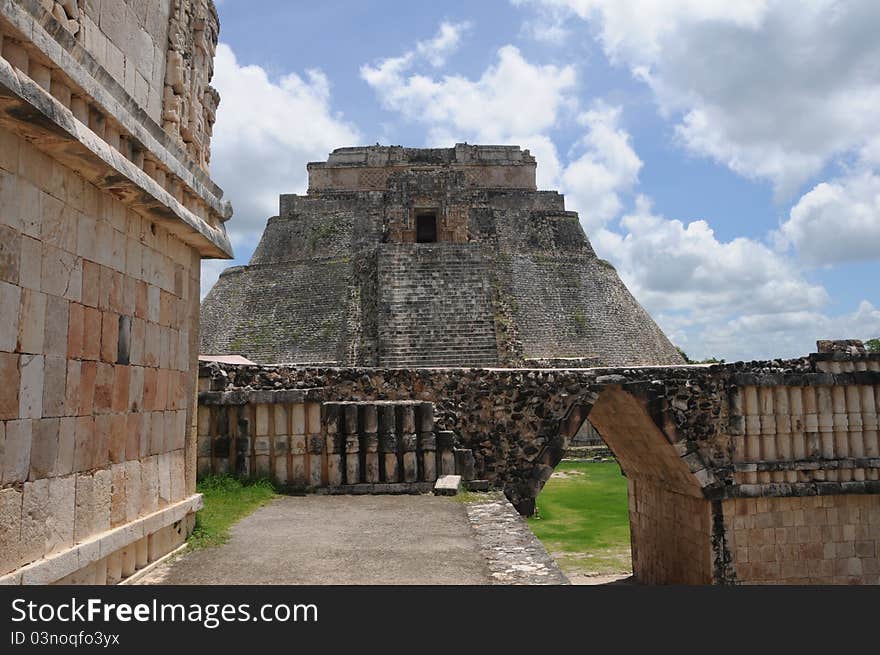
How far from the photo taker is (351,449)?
770cm

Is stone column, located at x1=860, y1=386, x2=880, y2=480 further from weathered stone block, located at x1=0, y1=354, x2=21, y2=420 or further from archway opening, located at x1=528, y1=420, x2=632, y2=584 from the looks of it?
weathered stone block, located at x1=0, y1=354, x2=21, y2=420

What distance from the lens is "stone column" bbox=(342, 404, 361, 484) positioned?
7.68 meters

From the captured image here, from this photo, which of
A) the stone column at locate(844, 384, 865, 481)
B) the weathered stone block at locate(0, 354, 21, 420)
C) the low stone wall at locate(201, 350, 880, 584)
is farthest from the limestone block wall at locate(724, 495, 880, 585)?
the weathered stone block at locate(0, 354, 21, 420)

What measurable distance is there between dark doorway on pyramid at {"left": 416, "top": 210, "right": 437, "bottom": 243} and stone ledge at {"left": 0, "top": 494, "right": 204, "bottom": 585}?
2683 cm

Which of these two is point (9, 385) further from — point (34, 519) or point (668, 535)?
point (668, 535)

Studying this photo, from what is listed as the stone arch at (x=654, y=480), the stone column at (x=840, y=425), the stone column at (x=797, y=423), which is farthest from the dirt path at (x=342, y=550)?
the stone column at (x=840, y=425)

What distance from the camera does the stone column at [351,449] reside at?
25.2 feet

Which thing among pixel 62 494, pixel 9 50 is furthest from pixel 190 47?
pixel 62 494

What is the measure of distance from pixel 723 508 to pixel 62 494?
927 cm

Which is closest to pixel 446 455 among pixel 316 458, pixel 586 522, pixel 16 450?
pixel 316 458

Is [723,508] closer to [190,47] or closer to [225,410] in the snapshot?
[225,410]

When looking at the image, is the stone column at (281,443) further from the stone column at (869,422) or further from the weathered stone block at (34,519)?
the stone column at (869,422)

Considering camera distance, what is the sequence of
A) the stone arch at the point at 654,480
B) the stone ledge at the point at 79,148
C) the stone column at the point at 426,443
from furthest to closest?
1. the stone arch at the point at 654,480
2. the stone column at the point at 426,443
3. the stone ledge at the point at 79,148

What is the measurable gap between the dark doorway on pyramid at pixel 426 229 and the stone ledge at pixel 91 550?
26.8m
